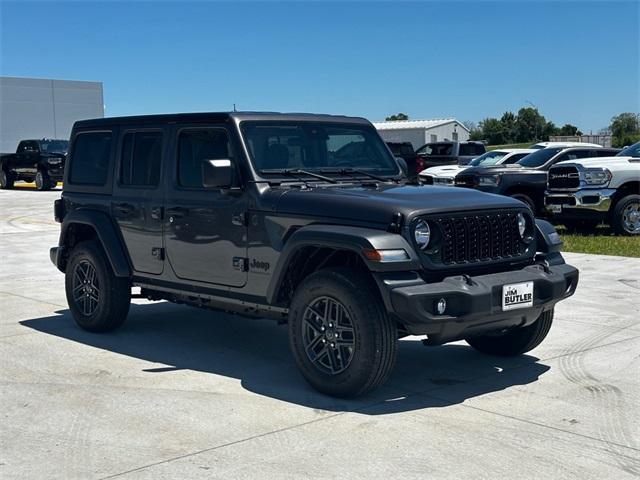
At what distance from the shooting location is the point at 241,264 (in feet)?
21.1

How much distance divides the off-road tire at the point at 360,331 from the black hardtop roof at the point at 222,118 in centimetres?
158

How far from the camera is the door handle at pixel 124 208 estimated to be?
7441 mm

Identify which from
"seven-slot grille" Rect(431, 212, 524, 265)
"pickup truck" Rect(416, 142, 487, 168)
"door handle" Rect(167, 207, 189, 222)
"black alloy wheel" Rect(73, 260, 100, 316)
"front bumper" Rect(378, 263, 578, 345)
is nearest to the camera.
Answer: "front bumper" Rect(378, 263, 578, 345)

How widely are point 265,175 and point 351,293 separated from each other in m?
1.37

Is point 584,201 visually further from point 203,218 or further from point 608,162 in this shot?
point 203,218

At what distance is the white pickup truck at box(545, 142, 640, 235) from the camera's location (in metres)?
15.2

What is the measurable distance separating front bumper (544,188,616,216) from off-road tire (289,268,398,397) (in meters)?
10.6

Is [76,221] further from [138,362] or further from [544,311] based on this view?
[544,311]

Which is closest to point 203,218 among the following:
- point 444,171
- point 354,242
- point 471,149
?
point 354,242

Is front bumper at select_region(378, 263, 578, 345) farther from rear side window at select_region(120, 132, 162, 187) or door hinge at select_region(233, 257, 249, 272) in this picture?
rear side window at select_region(120, 132, 162, 187)

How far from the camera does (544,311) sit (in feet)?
20.5

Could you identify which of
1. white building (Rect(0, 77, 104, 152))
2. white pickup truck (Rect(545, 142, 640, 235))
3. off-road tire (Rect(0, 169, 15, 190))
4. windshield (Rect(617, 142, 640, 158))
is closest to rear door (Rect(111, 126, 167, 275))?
white pickup truck (Rect(545, 142, 640, 235))

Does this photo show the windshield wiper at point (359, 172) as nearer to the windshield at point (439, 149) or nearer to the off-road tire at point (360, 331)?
the off-road tire at point (360, 331)

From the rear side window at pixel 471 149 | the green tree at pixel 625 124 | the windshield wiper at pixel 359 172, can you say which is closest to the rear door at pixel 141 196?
the windshield wiper at pixel 359 172
